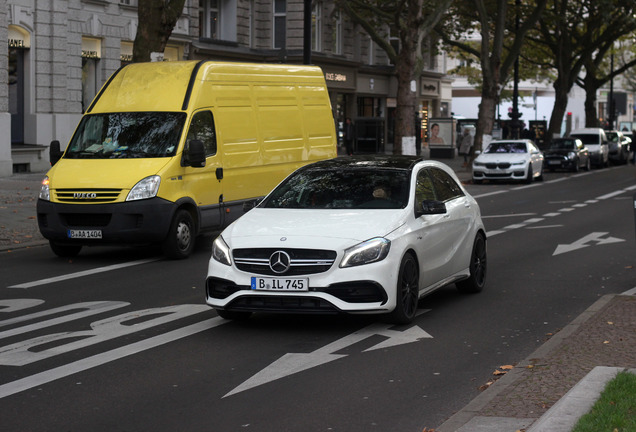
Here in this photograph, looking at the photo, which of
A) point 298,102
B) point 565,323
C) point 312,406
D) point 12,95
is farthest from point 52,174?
point 12,95

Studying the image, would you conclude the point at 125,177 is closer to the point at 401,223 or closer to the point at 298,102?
the point at 298,102

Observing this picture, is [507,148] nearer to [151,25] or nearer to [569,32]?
[151,25]

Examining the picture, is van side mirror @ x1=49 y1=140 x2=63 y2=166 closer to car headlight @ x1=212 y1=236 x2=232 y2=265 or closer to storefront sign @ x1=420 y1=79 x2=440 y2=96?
car headlight @ x1=212 y1=236 x2=232 y2=265

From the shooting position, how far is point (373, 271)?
905 cm

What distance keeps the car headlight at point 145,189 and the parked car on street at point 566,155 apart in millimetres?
31270

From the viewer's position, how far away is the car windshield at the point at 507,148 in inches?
1421

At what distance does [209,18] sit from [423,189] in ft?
118

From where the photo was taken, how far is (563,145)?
148 feet

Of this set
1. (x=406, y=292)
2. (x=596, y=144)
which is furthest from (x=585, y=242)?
(x=596, y=144)

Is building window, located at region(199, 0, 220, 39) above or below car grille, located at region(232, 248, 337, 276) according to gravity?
above

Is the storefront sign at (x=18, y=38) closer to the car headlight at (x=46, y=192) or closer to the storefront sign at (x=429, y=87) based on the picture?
the car headlight at (x=46, y=192)

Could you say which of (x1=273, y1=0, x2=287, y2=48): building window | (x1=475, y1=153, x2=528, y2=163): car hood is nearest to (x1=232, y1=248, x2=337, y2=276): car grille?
(x1=475, y1=153, x2=528, y2=163): car hood

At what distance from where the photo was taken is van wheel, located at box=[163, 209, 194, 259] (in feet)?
48.0

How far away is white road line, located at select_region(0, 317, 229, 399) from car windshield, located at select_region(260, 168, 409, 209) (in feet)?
4.39
